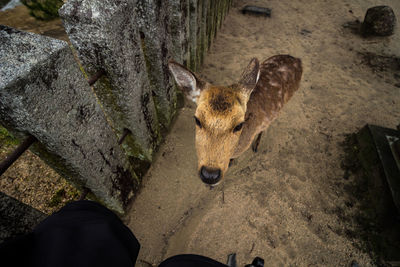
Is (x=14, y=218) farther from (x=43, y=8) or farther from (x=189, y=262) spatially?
(x=43, y=8)

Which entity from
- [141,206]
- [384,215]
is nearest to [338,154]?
[384,215]

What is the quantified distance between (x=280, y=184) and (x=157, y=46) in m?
2.55

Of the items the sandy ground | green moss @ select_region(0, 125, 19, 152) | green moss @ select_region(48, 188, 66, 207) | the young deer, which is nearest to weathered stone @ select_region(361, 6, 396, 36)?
the sandy ground

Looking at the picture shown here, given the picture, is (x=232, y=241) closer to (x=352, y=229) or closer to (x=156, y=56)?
(x=352, y=229)

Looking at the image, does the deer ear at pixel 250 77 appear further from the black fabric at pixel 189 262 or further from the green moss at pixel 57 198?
the green moss at pixel 57 198

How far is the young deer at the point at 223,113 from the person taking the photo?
82.4 inches

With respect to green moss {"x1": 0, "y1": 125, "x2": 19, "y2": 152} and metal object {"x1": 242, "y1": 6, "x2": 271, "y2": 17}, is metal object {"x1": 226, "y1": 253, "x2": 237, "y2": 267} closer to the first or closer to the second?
green moss {"x1": 0, "y1": 125, "x2": 19, "y2": 152}

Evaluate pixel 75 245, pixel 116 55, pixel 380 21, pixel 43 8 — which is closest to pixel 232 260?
pixel 75 245

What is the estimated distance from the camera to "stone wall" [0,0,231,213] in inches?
46.6

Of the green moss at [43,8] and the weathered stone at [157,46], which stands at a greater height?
the weathered stone at [157,46]

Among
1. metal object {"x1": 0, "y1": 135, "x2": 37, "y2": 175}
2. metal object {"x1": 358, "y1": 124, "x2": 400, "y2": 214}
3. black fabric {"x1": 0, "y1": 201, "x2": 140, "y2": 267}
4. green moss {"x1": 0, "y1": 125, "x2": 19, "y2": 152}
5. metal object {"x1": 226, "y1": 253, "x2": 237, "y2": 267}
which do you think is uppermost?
metal object {"x1": 0, "y1": 135, "x2": 37, "y2": 175}

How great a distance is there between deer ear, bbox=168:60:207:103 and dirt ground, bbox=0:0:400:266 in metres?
1.14

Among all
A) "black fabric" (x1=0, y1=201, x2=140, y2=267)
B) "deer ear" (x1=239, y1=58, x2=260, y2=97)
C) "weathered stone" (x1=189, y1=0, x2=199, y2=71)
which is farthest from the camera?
"weathered stone" (x1=189, y1=0, x2=199, y2=71)

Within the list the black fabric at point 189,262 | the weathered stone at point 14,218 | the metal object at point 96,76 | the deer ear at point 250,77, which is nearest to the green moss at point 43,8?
the metal object at point 96,76
